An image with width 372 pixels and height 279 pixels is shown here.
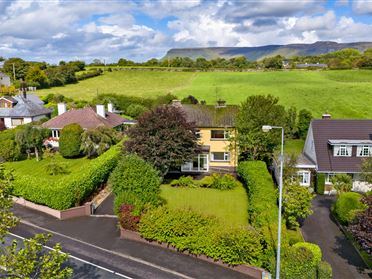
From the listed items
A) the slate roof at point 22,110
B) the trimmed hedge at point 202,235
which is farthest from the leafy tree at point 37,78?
the trimmed hedge at point 202,235

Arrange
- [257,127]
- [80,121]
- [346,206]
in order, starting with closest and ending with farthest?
1. [346,206]
2. [257,127]
3. [80,121]

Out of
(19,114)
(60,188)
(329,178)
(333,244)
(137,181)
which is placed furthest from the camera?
(19,114)

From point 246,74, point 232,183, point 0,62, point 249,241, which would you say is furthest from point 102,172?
point 0,62

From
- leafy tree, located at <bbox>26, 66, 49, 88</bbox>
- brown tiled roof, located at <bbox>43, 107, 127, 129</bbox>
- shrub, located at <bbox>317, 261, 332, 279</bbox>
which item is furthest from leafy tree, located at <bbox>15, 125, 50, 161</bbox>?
leafy tree, located at <bbox>26, 66, 49, 88</bbox>

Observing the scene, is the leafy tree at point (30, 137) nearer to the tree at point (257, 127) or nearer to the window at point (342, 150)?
the tree at point (257, 127)

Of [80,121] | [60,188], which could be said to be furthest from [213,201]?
[80,121]

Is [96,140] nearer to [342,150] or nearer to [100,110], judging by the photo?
[100,110]

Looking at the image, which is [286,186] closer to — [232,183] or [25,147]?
[232,183]
